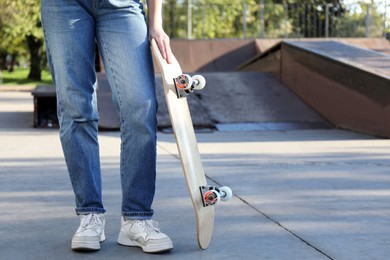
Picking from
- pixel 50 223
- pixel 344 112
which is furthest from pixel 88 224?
pixel 344 112

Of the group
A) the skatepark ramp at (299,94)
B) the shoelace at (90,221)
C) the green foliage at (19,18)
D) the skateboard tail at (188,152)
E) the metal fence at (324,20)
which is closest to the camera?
the skateboard tail at (188,152)

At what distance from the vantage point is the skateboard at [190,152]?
A: 10.7 ft

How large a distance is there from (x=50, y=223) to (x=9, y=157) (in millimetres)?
3268

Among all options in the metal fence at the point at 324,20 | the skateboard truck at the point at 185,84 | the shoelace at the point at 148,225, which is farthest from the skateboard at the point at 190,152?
the metal fence at the point at 324,20

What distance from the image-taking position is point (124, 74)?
3.36m

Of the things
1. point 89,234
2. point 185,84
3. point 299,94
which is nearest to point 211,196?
point 185,84

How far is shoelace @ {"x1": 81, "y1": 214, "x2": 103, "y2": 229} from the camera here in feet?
11.5

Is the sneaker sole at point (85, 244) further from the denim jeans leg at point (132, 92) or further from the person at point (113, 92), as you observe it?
the denim jeans leg at point (132, 92)

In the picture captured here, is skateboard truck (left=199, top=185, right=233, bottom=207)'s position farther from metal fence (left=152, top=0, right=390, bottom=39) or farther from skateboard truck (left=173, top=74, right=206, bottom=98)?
metal fence (left=152, top=0, right=390, bottom=39)

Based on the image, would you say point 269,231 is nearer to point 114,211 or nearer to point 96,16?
point 114,211

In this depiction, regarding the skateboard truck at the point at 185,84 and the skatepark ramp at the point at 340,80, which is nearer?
the skateboard truck at the point at 185,84

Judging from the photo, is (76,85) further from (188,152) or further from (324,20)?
(324,20)

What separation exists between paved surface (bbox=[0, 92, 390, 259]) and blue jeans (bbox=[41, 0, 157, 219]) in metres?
0.36

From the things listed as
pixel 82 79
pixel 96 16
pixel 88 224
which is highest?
pixel 96 16
